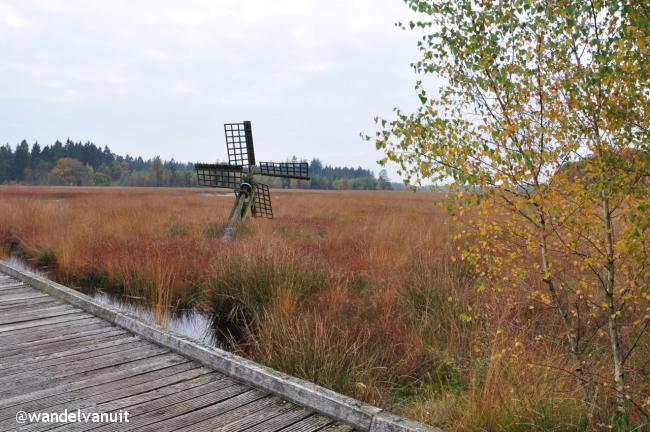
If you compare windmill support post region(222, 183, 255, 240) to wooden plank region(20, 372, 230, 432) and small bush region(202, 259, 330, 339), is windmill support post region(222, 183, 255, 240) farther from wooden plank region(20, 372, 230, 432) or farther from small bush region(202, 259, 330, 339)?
wooden plank region(20, 372, 230, 432)

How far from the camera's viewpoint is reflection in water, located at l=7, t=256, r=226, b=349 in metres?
6.54

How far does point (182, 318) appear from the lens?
7383 mm

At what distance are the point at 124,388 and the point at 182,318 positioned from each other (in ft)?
12.1

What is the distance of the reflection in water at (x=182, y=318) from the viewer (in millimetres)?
6541

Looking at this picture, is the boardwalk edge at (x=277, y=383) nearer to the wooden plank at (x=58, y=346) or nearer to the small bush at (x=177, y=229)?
the wooden plank at (x=58, y=346)

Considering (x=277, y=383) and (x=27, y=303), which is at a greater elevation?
(x=27, y=303)

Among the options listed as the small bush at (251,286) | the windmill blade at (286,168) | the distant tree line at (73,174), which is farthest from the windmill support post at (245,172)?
the distant tree line at (73,174)

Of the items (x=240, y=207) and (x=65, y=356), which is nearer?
(x=65, y=356)

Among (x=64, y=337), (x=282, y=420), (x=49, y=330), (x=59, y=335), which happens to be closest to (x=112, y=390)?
(x=282, y=420)

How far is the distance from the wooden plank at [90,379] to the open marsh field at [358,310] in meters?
0.85

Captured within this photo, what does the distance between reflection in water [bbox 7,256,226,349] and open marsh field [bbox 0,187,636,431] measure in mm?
130

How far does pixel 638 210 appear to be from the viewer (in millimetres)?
2715

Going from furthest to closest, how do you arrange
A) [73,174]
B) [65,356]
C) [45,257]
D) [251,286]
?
[73,174], [45,257], [251,286], [65,356]

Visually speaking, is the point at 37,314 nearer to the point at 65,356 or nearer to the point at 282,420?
the point at 65,356
